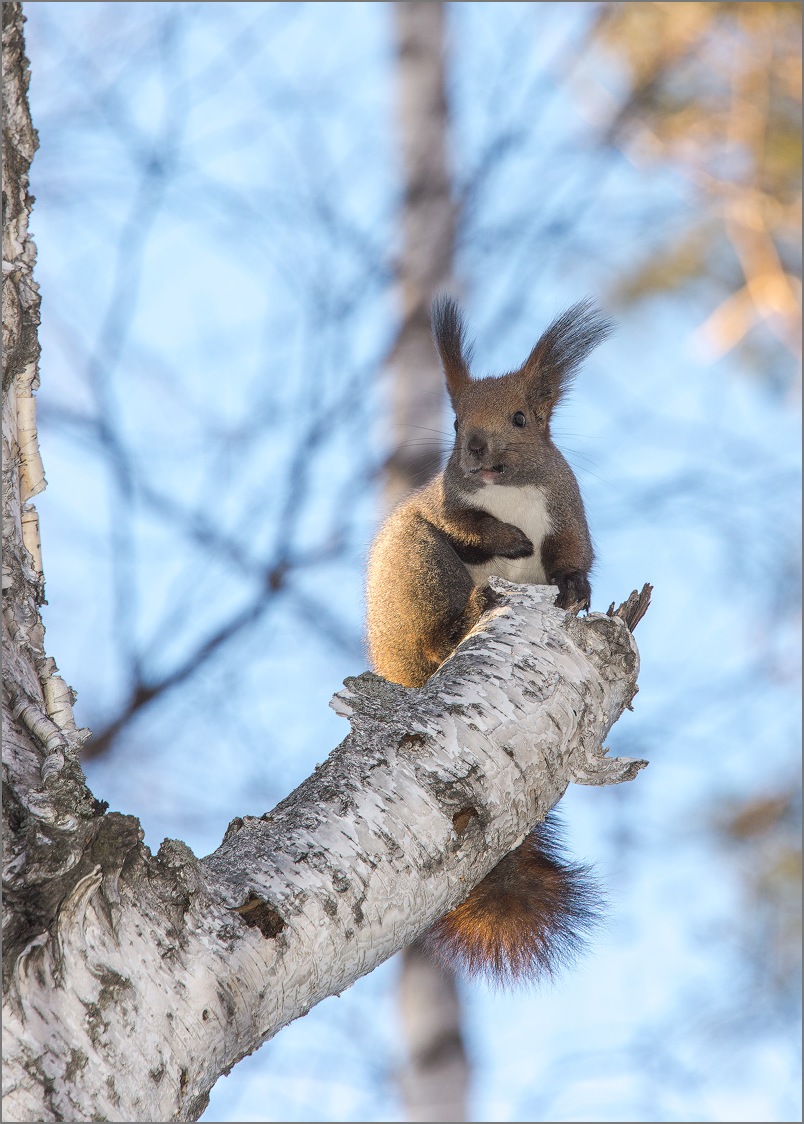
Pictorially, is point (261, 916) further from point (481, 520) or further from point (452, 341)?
point (452, 341)

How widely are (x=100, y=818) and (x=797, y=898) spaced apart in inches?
224

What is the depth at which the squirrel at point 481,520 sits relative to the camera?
273 cm

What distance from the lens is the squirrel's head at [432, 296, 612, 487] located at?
2.82 metres

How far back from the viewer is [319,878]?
155 cm

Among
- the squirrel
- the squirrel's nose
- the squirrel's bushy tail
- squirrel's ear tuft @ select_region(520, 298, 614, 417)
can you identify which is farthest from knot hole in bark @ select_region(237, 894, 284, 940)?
squirrel's ear tuft @ select_region(520, 298, 614, 417)

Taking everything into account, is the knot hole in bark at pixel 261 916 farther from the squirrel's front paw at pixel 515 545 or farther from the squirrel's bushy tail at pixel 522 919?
the squirrel's front paw at pixel 515 545

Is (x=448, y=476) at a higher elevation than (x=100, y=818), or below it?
higher

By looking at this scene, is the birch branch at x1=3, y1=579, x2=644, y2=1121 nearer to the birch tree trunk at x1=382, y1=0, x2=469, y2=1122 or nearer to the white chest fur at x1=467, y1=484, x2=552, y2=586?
the white chest fur at x1=467, y1=484, x2=552, y2=586

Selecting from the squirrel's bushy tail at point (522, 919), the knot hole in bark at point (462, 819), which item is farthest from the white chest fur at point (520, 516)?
the knot hole in bark at point (462, 819)

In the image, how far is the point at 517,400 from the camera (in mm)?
2971

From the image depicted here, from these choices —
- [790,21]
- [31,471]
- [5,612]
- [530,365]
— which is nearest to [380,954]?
[5,612]

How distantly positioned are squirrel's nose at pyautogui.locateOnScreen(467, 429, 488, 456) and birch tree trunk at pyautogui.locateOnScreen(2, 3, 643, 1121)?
774 mm

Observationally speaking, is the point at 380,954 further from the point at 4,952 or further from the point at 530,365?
the point at 530,365

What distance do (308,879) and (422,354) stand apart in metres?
3.12
